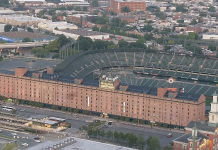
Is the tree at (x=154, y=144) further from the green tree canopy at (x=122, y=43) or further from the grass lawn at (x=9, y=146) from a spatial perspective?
the green tree canopy at (x=122, y=43)

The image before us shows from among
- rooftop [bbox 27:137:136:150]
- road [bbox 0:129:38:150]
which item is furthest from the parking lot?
rooftop [bbox 27:137:136:150]

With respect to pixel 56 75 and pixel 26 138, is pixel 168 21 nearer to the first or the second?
pixel 56 75

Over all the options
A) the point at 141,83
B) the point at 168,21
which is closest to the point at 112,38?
the point at 168,21

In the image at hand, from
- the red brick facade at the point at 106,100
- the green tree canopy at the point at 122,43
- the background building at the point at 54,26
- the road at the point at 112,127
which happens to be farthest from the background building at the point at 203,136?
the background building at the point at 54,26

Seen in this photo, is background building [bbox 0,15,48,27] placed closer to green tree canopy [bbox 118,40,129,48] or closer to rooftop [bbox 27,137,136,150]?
green tree canopy [bbox 118,40,129,48]

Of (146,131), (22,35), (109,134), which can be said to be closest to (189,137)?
(109,134)
